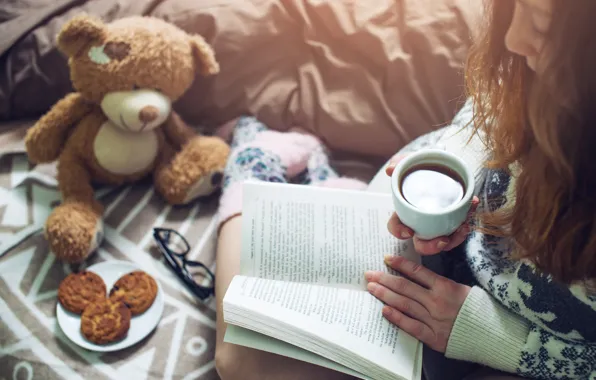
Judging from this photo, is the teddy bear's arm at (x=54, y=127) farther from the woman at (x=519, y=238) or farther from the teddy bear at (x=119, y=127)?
the woman at (x=519, y=238)

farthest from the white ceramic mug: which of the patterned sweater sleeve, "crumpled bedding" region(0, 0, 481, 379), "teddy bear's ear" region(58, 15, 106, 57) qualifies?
"teddy bear's ear" region(58, 15, 106, 57)

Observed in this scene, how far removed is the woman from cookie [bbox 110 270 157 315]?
0.13 m

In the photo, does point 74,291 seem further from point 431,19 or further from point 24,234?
point 431,19

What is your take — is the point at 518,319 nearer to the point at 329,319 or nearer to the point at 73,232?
the point at 329,319

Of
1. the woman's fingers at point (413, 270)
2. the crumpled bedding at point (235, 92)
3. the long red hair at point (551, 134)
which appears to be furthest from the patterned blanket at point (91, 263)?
the long red hair at point (551, 134)

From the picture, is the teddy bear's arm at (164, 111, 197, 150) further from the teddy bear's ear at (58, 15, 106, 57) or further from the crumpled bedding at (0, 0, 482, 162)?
the teddy bear's ear at (58, 15, 106, 57)

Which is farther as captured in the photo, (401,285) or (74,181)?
(74,181)

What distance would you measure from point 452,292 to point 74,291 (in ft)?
1.81

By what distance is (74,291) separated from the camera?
817 millimetres

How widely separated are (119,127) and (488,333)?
65cm

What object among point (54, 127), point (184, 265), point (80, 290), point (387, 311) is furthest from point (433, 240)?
point (54, 127)

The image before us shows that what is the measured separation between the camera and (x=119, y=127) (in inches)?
35.7

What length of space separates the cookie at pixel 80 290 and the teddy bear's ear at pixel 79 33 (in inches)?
14.0

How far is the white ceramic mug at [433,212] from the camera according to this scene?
0.56m
